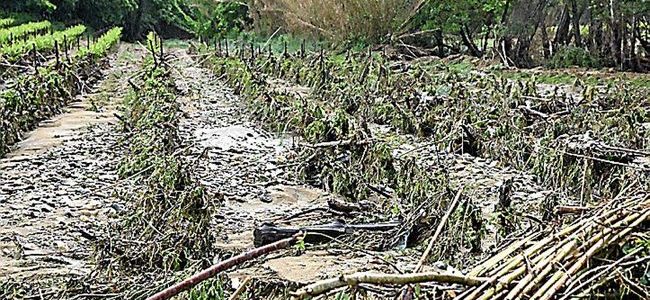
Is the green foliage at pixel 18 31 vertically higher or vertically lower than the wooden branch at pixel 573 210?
lower

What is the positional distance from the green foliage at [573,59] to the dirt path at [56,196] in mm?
9635

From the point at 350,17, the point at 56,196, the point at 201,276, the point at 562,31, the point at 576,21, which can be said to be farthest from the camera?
the point at 350,17

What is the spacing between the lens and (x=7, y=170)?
6.93 meters

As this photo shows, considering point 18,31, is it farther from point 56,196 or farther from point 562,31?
point 56,196

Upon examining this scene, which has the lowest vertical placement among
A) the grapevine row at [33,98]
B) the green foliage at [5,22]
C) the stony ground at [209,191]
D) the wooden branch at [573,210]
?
the stony ground at [209,191]

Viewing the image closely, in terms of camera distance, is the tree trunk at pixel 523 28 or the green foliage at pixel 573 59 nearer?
the green foliage at pixel 573 59

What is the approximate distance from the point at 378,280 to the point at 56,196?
15.3 feet

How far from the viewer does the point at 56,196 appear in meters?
6.00

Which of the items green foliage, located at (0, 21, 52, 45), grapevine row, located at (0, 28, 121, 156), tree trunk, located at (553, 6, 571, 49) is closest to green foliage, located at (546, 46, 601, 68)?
tree trunk, located at (553, 6, 571, 49)

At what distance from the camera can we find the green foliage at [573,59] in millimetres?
15695

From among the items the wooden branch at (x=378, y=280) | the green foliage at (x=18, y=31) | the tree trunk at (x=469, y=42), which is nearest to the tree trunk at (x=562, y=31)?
the tree trunk at (x=469, y=42)

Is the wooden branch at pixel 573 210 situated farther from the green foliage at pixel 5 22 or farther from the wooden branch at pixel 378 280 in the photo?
the green foliage at pixel 5 22

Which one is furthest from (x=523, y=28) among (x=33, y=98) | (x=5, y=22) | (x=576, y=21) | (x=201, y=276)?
(x=5, y=22)

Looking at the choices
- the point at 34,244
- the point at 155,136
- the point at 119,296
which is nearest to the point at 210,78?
the point at 155,136
